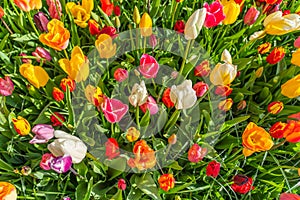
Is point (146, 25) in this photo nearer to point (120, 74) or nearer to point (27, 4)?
point (120, 74)

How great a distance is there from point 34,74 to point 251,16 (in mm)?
630

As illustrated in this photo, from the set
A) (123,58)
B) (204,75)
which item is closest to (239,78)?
(204,75)

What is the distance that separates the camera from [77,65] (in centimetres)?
95

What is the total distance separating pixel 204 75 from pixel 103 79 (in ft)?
0.93

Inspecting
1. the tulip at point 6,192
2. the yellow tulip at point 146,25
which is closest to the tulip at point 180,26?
the yellow tulip at point 146,25

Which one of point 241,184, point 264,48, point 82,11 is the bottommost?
point 241,184

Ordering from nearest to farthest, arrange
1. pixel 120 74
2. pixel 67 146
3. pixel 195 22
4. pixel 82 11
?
pixel 67 146, pixel 195 22, pixel 120 74, pixel 82 11

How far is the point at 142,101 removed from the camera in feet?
2.92

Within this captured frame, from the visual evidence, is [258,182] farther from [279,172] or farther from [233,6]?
[233,6]

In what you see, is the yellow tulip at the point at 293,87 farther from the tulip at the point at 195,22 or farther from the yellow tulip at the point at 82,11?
the yellow tulip at the point at 82,11

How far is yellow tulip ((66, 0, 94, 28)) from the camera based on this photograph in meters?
1.10

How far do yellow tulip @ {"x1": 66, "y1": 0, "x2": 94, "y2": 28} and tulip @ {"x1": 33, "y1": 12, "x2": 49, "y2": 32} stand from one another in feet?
0.26

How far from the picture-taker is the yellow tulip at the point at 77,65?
94 centimetres

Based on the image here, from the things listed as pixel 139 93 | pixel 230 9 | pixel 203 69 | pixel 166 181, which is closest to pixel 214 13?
pixel 230 9
